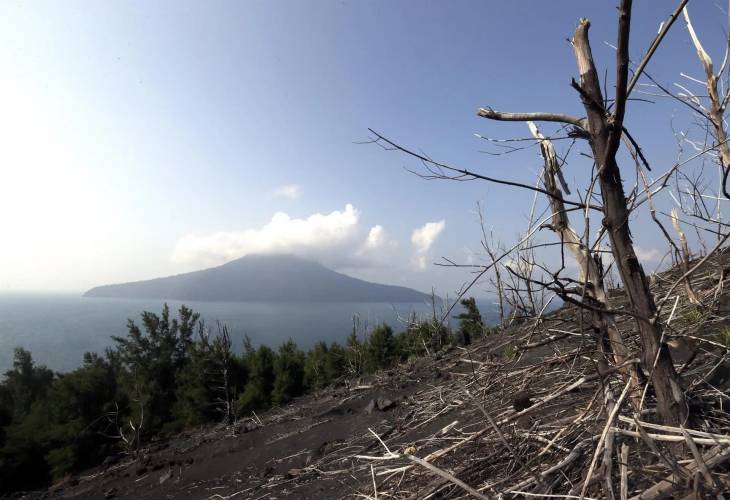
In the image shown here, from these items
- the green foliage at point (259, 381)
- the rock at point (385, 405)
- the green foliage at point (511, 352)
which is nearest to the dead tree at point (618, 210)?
the green foliage at point (511, 352)

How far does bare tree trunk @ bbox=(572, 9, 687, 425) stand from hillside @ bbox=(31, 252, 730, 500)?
0.34ft

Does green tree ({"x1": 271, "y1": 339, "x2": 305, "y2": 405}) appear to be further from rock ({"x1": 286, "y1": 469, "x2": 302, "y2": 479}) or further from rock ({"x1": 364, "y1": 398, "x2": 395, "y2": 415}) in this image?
rock ({"x1": 286, "y1": 469, "x2": 302, "y2": 479})

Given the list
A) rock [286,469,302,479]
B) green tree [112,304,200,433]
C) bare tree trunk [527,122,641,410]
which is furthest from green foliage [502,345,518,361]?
green tree [112,304,200,433]

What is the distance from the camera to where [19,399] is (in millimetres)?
38031

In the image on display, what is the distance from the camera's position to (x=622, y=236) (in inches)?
68.4

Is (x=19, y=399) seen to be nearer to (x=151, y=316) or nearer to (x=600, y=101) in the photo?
(x=151, y=316)

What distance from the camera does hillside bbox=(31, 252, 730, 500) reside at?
1.46m

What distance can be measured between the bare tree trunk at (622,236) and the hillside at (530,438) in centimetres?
10

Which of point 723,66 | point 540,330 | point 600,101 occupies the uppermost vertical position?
point 723,66

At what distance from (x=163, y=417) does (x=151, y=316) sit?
43.3 feet

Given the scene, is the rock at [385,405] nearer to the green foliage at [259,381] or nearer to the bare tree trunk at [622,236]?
the bare tree trunk at [622,236]

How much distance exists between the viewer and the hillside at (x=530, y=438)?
146 cm

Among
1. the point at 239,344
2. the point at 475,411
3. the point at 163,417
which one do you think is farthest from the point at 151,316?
the point at 239,344

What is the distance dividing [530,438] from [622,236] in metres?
1.14
